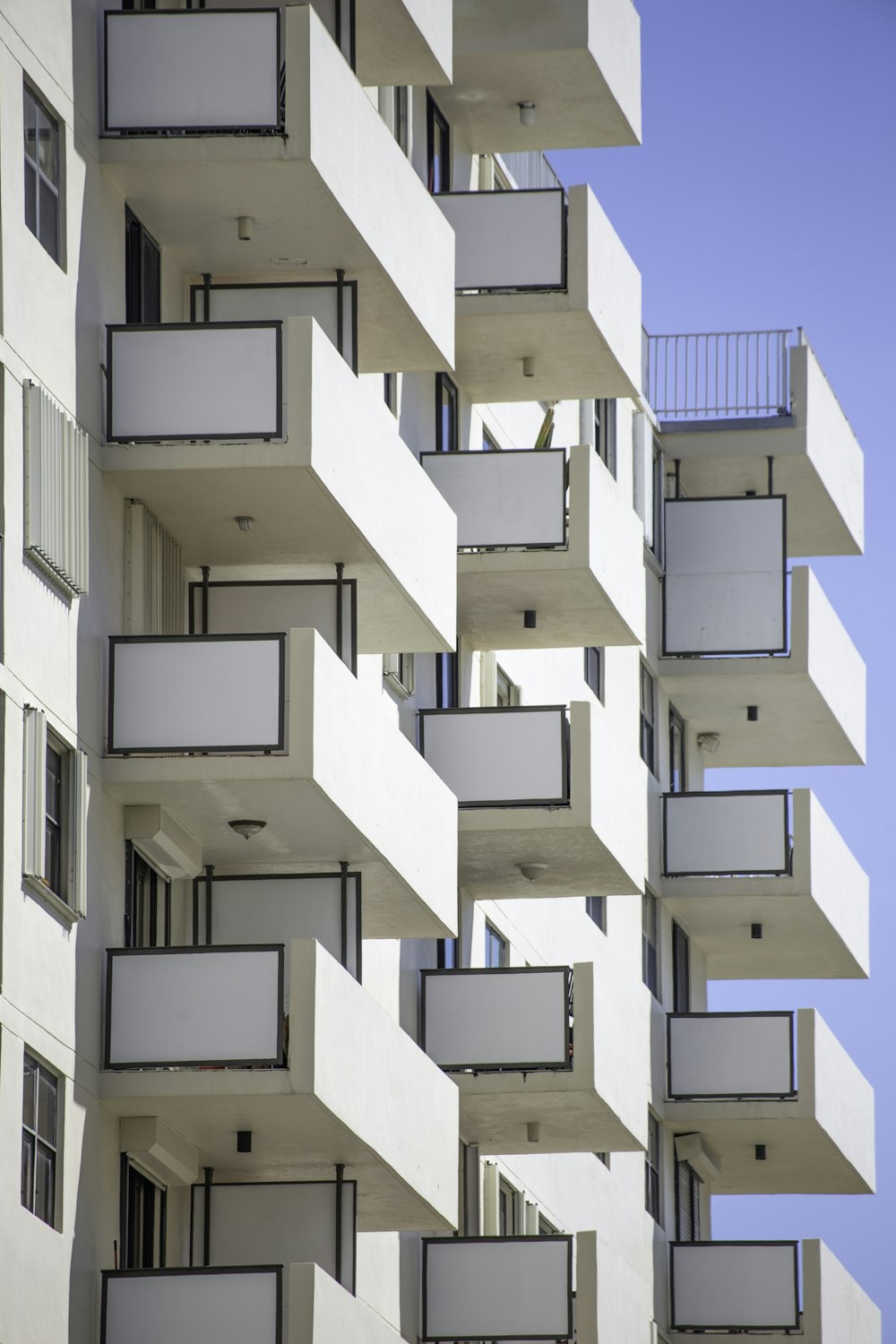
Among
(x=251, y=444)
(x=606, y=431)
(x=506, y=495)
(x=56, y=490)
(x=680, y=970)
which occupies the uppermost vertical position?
(x=606, y=431)

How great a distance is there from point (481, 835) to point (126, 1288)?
1172cm

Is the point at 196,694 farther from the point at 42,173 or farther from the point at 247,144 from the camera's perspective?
the point at 247,144

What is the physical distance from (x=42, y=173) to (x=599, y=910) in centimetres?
2175

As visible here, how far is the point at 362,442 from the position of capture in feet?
105

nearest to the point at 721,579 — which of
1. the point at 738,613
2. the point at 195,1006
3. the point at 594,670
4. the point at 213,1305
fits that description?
the point at 738,613

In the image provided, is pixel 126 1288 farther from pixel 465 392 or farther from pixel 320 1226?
pixel 465 392

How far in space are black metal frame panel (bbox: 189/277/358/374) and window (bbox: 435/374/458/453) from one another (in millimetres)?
7283

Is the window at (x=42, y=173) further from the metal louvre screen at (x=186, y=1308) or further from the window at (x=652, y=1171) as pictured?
the window at (x=652, y=1171)

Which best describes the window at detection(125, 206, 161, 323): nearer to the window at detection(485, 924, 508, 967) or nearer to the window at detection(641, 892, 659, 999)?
the window at detection(485, 924, 508, 967)

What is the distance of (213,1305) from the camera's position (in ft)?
92.4

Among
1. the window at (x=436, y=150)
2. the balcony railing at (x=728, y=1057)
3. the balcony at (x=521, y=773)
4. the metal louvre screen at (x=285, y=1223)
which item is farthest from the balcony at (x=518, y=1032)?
the balcony railing at (x=728, y=1057)

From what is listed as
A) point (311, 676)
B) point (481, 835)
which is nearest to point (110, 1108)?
point (311, 676)

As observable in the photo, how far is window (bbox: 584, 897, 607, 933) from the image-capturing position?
4800 centimetres

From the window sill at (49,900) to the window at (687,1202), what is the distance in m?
25.0
